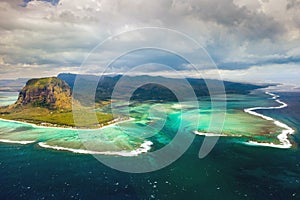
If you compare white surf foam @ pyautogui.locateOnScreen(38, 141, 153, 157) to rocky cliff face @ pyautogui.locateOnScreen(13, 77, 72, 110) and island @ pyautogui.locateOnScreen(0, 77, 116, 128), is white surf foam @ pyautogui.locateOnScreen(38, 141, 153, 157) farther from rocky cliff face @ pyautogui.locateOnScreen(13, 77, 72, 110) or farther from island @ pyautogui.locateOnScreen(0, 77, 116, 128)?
rocky cliff face @ pyautogui.locateOnScreen(13, 77, 72, 110)

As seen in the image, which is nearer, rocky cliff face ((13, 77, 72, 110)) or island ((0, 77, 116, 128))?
island ((0, 77, 116, 128))

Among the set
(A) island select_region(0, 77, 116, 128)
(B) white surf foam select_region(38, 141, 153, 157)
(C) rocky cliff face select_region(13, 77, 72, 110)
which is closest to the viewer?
(B) white surf foam select_region(38, 141, 153, 157)

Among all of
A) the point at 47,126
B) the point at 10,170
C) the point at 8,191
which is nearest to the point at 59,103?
the point at 47,126

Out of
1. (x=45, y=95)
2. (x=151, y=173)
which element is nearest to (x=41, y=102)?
(x=45, y=95)

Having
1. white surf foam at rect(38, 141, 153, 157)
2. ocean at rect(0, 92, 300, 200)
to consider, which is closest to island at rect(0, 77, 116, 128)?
ocean at rect(0, 92, 300, 200)

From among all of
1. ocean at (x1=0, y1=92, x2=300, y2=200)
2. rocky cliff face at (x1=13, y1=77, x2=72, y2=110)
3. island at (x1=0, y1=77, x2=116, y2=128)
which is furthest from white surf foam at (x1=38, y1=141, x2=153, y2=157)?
rocky cliff face at (x1=13, y1=77, x2=72, y2=110)

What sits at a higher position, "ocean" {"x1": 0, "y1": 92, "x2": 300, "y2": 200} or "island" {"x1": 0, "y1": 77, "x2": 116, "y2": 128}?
"island" {"x1": 0, "y1": 77, "x2": 116, "y2": 128}

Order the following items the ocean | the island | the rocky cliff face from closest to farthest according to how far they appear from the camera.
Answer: the ocean < the island < the rocky cliff face

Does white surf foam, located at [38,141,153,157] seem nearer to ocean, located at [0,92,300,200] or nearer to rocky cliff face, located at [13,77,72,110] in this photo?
ocean, located at [0,92,300,200]

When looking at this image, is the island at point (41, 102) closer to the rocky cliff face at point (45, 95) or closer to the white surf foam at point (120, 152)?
the rocky cliff face at point (45, 95)
